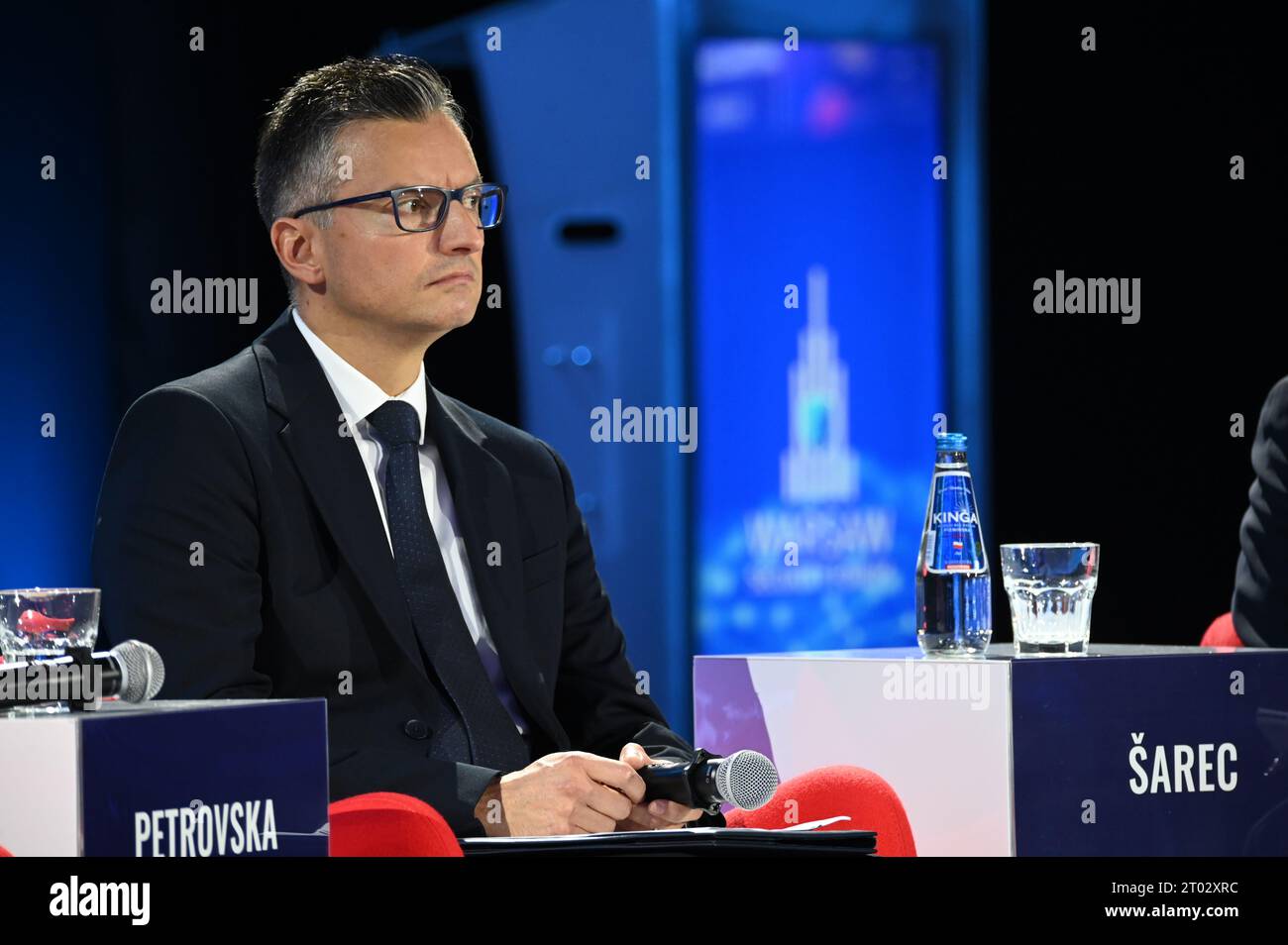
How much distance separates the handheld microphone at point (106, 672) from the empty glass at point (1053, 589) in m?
1.17

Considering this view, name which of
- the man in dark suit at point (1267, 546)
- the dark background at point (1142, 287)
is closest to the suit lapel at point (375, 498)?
the man in dark suit at point (1267, 546)

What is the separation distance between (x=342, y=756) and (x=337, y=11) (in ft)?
9.24

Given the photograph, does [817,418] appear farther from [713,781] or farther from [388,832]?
[388,832]

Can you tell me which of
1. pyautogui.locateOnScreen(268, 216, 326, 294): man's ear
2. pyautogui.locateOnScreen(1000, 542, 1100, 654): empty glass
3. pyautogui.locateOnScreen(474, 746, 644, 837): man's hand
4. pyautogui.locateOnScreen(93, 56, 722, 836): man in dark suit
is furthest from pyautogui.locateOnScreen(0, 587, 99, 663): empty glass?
pyautogui.locateOnScreen(1000, 542, 1100, 654): empty glass

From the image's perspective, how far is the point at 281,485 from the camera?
237 cm

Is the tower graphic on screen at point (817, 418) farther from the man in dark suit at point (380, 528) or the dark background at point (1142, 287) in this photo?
the man in dark suit at point (380, 528)

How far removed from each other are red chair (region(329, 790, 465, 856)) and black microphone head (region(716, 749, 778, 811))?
0.32m

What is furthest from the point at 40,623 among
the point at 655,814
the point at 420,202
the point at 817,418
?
the point at 817,418

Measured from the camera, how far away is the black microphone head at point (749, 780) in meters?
2.00

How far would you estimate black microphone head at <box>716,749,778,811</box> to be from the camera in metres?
2.00

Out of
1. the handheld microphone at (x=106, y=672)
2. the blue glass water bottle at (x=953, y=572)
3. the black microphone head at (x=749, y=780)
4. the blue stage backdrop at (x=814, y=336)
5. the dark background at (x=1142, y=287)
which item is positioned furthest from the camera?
the dark background at (x=1142, y=287)

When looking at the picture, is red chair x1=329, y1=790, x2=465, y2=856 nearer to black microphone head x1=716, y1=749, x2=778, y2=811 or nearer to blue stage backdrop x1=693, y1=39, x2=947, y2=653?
black microphone head x1=716, y1=749, x2=778, y2=811
